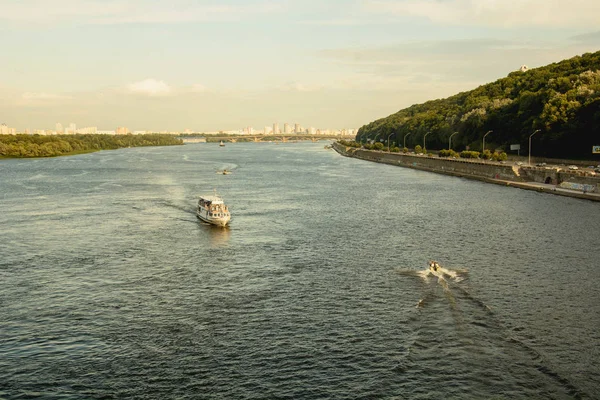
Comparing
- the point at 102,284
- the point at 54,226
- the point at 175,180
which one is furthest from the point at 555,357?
the point at 175,180

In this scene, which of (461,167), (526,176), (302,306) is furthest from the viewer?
(461,167)

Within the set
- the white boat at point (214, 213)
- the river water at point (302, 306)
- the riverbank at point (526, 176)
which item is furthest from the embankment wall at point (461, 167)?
the white boat at point (214, 213)

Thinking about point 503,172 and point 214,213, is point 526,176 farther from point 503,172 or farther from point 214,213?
point 214,213

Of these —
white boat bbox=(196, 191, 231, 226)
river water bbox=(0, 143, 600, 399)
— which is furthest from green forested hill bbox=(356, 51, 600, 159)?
white boat bbox=(196, 191, 231, 226)

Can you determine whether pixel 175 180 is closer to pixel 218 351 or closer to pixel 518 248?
pixel 518 248

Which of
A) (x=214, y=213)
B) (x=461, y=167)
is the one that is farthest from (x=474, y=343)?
(x=461, y=167)

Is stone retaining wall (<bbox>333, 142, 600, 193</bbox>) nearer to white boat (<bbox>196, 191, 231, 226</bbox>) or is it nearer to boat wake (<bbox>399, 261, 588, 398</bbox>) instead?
white boat (<bbox>196, 191, 231, 226</bbox>)

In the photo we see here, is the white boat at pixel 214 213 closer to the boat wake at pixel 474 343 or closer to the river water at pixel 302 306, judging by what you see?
the river water at pixel 302 306
